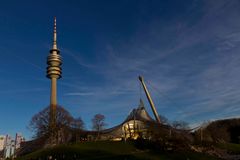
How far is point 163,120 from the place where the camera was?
10419cm

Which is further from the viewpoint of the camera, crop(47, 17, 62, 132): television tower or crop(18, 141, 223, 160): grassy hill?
crop(47, 17, 62, 132): television tower

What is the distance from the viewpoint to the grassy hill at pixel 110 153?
37156 mm

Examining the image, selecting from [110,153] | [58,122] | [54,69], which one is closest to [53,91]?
[54,69]

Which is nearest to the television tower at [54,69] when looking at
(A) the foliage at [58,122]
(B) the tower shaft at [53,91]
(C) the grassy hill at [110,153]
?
(B) the tower shaft at [53,91]

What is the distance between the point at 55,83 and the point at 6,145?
72.4m

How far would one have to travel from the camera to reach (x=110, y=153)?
1642 inches

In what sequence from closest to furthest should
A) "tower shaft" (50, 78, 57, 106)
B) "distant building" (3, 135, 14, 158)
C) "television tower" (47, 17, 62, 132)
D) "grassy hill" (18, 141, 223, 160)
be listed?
1. "grassy hill" (18, 141, 223, 160)
2. "distant building" (3, 135, 14, 158)
3. "tower shaft" (50, 78, 57, 106)
4. "television tower" (47, 17, 62, 132)

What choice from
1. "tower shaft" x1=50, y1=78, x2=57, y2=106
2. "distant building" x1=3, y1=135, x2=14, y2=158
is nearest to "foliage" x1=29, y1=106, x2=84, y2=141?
"distant building" x1=3, y1=135, x2=14, y2=158

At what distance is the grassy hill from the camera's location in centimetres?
3716

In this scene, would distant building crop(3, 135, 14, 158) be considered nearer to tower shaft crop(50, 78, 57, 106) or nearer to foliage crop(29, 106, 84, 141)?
foliage crop(29, 106, 84, 141)

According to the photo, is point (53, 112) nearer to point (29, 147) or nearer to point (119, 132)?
point (29, 147)

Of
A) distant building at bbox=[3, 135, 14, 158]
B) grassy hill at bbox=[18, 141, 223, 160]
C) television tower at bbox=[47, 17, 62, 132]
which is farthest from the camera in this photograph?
television tower at bbox=[47, 17, 62, 132]

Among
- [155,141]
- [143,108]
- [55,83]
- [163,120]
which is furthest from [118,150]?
[55,83]

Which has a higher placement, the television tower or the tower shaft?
the television tower
